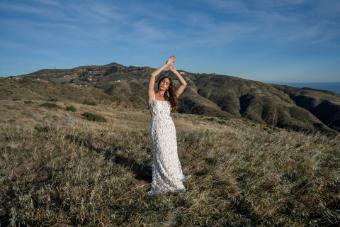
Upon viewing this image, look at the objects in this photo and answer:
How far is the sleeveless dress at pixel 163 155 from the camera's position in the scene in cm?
622

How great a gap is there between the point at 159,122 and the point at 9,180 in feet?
10.1

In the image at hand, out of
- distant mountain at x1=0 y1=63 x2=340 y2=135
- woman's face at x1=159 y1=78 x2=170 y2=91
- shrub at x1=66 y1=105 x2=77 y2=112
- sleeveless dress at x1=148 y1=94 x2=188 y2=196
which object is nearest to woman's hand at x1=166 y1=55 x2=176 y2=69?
woman's face at x1=159 y1=78 x2=170 y2=91

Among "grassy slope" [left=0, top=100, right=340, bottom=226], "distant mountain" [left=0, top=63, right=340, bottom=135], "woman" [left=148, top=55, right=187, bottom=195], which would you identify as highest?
"woman" [left=148, top=55, right=187, bottom=195]

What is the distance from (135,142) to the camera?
9383 mm

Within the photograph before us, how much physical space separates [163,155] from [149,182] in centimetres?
66

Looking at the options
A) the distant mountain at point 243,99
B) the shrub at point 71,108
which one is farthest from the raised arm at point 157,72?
the distant mountain at point 243,99

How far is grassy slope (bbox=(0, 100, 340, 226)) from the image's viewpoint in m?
5.12

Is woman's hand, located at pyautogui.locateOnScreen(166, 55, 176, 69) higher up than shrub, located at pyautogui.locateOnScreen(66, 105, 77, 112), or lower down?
higher up

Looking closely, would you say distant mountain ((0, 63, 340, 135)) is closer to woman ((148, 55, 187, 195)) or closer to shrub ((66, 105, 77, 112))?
shrub ((66, 105, 77, 112))

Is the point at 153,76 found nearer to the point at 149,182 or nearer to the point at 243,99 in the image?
the point at 149,182

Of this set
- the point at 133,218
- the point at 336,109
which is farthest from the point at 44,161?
the point at 336,109

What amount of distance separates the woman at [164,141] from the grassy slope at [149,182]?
271 millimetres

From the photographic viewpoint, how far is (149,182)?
6.63m

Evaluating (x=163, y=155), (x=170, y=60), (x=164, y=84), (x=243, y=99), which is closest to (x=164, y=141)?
(x=163, y=155)
